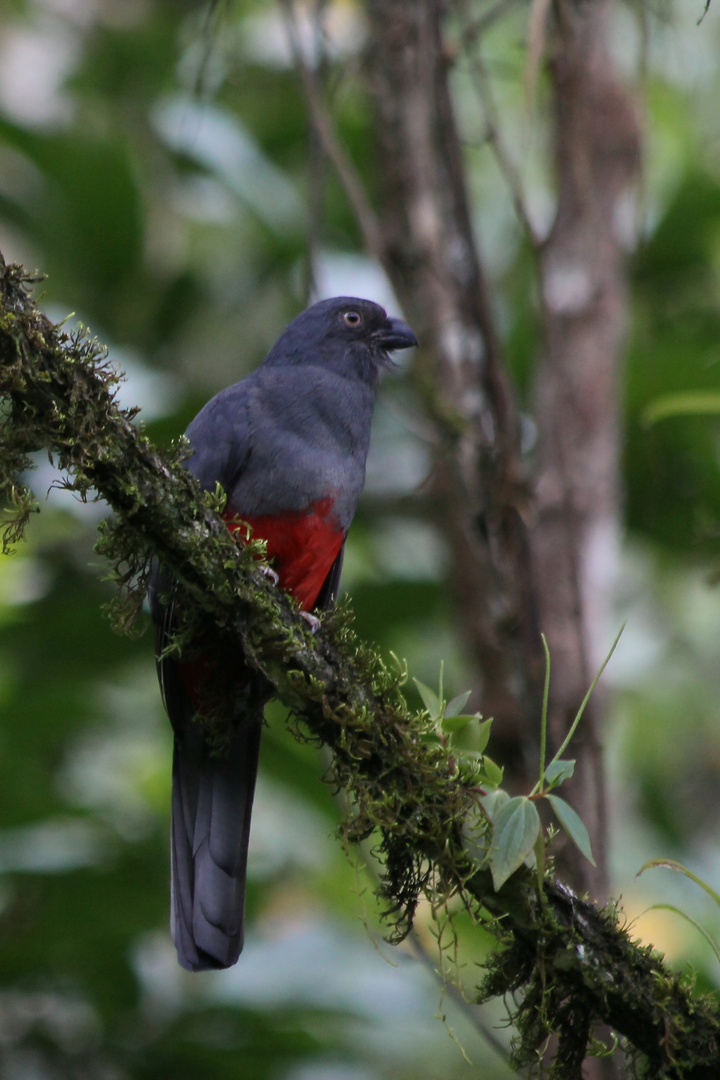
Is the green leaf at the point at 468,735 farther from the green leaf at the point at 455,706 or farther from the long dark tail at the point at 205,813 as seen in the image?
the long dark tail at the point at 205,813

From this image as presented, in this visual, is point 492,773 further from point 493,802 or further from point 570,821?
point 570,821

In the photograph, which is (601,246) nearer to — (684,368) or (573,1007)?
(684,368)

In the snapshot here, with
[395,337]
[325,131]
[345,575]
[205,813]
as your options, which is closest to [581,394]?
[395,337]

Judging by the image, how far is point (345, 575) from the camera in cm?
602

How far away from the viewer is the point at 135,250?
18.1 feet

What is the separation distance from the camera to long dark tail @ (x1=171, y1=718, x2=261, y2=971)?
2848 mm

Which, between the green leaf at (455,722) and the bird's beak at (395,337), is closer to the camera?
the green leaf at (455,722)

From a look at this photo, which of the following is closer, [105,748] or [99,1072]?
[99,1072]

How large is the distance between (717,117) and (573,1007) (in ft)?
21.7

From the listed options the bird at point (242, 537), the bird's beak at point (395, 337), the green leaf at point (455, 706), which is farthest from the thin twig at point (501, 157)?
the green leaf at point (455, 706)

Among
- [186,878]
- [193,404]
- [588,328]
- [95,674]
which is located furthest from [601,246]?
[186,878]

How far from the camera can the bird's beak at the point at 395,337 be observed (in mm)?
4004

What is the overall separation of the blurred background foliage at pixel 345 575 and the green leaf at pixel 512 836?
4.79 ft

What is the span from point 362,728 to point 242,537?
82cm
